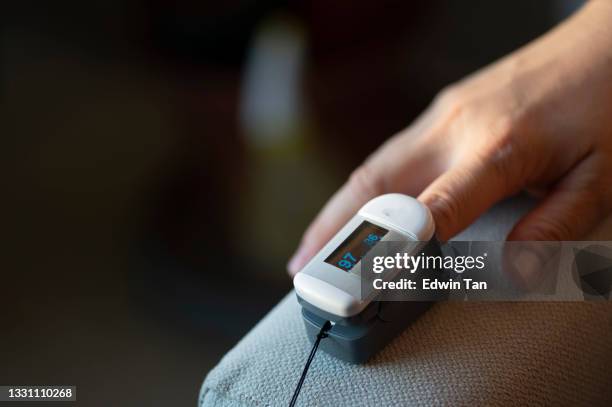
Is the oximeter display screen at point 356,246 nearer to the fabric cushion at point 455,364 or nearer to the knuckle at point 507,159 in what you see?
the fabric cushion at point 455,364

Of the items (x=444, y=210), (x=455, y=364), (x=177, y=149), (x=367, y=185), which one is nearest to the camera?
(x=455, y=364)

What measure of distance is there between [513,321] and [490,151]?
0.21 m

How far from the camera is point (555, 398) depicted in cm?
58

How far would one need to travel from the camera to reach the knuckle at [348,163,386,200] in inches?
32.5

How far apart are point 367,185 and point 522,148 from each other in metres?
0.17

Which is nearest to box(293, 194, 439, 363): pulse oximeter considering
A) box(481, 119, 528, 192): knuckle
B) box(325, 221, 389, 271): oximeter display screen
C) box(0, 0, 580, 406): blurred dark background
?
box(325, 221, 389, 271): oximeter display screen

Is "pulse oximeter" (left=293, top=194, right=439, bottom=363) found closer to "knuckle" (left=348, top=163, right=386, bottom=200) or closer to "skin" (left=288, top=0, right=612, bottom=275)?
"skin" (left=288, top=0, right=612, bottom=275)

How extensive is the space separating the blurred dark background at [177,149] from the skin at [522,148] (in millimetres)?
443

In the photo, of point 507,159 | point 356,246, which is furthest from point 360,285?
point 507,159

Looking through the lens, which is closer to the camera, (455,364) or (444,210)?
(455,364)

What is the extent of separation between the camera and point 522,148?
2.51 ft

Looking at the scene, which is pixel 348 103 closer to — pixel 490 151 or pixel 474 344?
pixel 490 151

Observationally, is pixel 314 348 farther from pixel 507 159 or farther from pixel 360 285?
pixel 507 159

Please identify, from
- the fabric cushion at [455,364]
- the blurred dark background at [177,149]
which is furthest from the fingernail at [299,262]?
the blurred dark background at [177,149]
